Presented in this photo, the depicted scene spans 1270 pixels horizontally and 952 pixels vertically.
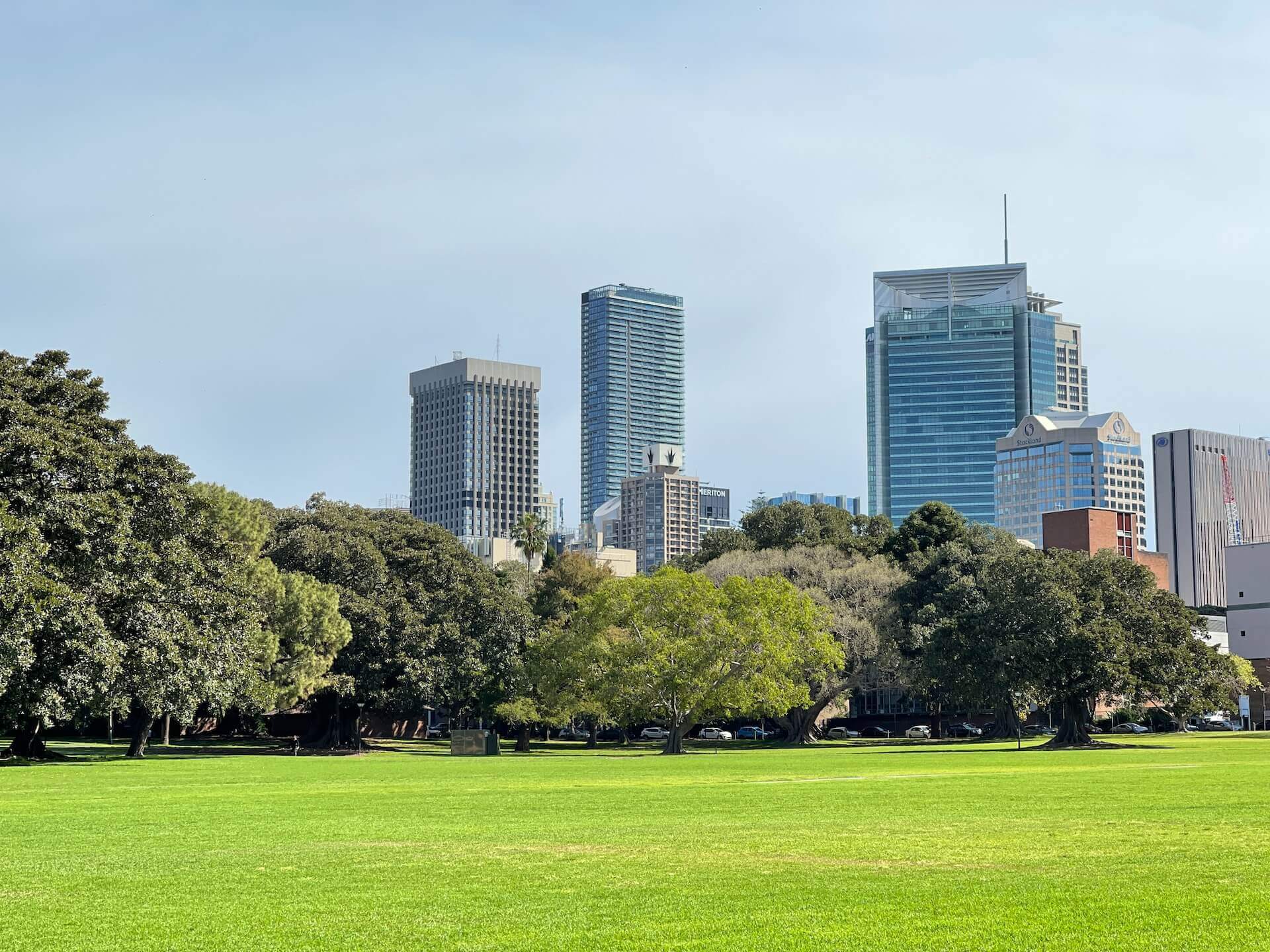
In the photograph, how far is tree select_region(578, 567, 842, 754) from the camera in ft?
228

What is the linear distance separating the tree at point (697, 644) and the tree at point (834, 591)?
11.8 m

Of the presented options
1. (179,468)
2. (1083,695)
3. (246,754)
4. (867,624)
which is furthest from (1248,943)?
(867,624)

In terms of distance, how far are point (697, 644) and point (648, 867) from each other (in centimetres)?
5321

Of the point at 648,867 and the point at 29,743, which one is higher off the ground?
the point at 648,867

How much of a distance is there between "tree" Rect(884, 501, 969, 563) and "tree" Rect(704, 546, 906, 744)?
4694 millimetres

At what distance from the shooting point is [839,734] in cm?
11638

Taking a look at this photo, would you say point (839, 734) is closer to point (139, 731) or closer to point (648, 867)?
point (139, 731)

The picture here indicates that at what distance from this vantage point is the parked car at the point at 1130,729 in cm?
10862

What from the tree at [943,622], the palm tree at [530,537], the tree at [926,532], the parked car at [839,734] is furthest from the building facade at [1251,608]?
the palm tree at [530,537]

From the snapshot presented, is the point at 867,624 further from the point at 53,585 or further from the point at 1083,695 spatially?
the point at 53,585

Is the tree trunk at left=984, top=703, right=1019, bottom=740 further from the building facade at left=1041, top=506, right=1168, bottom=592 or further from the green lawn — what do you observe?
the green lawn

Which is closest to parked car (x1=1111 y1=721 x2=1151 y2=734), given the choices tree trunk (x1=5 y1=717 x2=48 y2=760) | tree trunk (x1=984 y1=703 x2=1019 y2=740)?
tree trunk (x1=984 y1=703 x2=1019 y2=740)

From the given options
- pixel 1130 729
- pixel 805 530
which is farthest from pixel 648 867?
pixel 1130 729

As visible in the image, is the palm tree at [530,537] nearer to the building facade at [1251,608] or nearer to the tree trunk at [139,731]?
the building facade at [1251,608]
